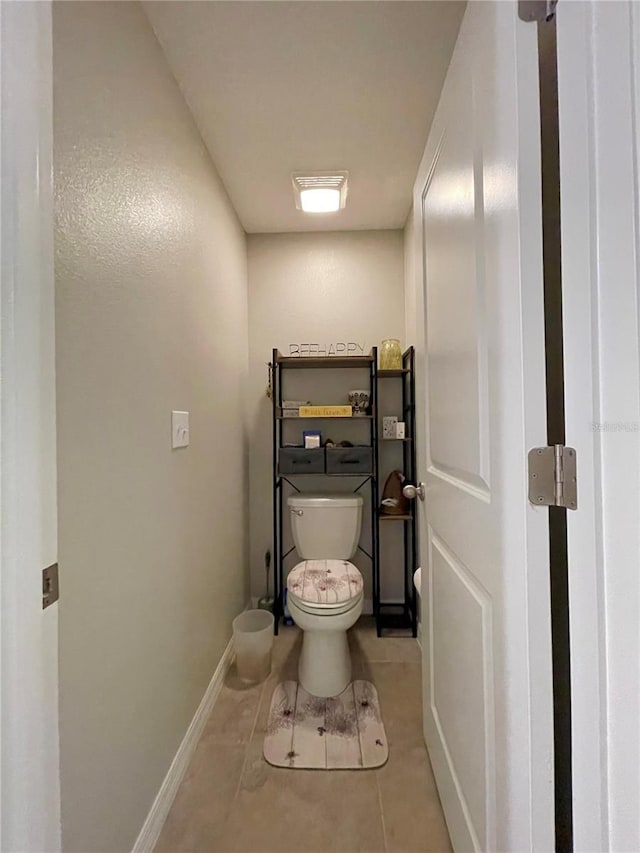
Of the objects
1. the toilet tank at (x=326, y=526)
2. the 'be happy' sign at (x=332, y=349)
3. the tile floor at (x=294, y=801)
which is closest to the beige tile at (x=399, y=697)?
the tile floor at (x=294, y=801)

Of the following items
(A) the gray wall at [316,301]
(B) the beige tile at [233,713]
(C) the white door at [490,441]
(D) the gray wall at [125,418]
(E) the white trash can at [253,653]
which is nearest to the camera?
(C) the white door at [490,441]

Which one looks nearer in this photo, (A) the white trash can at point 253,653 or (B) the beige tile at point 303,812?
(B) the beige tile at point 303,812

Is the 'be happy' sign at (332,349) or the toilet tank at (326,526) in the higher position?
the 'be happy' sign at (332,349)

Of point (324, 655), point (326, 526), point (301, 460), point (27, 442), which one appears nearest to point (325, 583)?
point (324, 655)

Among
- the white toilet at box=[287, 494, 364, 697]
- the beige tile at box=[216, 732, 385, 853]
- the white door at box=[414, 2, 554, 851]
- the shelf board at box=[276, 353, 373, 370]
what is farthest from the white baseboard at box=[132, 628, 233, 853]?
the shelf board at box=[276, 353, 373, 370]

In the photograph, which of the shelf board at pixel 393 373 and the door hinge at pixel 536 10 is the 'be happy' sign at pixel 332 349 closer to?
the shelf board at pixel 393 373

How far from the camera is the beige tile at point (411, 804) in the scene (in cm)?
107

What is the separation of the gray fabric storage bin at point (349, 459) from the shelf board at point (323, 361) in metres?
0.49

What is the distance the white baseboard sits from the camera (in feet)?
3.39

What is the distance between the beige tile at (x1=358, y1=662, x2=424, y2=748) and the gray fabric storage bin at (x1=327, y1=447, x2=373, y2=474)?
95cm

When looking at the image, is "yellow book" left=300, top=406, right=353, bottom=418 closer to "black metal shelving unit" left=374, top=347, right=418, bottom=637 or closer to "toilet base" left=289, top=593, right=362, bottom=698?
"black metal shelving unit" left=374, top=347, right=418, bottom=637

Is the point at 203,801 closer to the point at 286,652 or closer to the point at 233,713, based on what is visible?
the point at 233,713

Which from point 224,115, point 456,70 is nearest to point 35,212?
point 456,70

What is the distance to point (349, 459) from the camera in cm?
212
